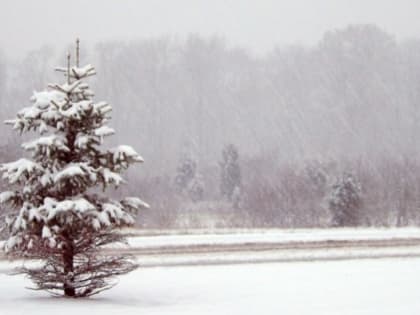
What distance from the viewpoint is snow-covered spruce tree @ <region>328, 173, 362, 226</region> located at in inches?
1395

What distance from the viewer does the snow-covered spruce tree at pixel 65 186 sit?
12133 mm

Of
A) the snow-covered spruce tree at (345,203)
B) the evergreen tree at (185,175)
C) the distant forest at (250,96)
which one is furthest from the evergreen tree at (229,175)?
the snow-covered spruce tree at (345,203)

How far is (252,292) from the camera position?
15.2 meters

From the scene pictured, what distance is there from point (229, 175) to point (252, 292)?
1348 inches

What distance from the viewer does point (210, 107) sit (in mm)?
82625

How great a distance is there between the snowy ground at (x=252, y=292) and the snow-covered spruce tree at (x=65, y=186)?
90 cm

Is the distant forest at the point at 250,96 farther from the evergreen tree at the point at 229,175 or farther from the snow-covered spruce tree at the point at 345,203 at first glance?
the snow-covered spruce tree at the point at 345,203

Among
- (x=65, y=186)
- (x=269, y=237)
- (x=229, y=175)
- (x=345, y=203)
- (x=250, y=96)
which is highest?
(x=250, y=96)

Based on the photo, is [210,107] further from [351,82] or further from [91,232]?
[91,232]

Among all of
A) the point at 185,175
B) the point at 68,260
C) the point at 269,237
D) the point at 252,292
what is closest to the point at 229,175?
the point at 185,175

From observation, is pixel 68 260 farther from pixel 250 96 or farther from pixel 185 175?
pixel 250 96

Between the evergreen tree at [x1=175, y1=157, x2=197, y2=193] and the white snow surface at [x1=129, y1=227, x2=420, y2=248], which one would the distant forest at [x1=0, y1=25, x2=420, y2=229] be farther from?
the white snow surface at [x1=129, y1=227, x2=420, y2=248]

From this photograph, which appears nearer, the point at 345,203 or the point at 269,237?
the point at 269,237

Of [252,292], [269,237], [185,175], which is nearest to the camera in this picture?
[252,292]
